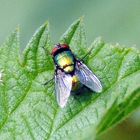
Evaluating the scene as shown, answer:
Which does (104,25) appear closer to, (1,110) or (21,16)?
(21,16)

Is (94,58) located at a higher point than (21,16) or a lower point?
lower

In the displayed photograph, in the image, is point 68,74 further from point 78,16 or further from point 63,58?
point 78,16

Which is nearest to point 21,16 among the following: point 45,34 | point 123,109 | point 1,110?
point 45,34

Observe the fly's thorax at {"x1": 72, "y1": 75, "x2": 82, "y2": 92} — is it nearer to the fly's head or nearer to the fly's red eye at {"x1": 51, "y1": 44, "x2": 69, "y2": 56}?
the fly's head

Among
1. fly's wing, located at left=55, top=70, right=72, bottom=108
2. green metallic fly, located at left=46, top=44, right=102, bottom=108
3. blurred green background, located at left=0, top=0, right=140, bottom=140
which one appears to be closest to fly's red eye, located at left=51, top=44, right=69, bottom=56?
green metallic fly, located at left=46, top=44, right=102, bottom=108

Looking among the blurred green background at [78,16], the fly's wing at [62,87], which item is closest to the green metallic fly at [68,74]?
the fly's wing at [62,87]

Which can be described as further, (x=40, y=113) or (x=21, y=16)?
(x=21, y=16)
